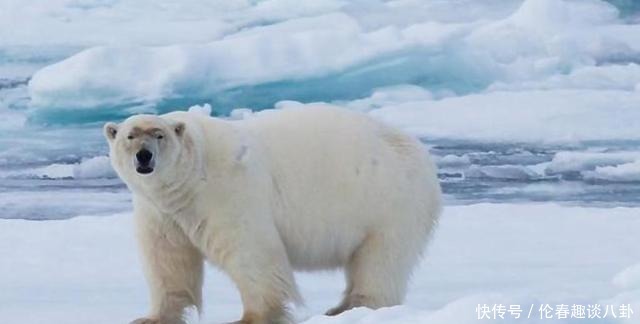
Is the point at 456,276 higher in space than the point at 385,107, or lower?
lower

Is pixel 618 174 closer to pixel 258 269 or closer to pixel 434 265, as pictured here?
pixel 434 265

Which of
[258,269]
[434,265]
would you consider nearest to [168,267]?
[258,269]

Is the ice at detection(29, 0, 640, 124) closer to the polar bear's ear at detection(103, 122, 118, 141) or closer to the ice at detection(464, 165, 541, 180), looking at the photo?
the ice at detection(464, 165, 541, 180)

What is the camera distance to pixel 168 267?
4.52 meters

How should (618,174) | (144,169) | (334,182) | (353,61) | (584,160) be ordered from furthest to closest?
(353,61), (584,160), (618,174), (334,182), (144,169)

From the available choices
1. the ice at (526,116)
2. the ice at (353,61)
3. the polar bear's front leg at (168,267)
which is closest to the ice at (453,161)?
the ice at (526,116)

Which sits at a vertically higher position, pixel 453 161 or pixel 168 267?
pixel 453 161

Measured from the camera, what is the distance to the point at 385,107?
8.80m

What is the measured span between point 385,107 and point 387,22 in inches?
29.0

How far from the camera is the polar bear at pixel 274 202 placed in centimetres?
435

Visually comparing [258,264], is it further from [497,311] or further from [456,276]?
[456,276]

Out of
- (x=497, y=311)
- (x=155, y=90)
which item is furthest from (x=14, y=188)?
(x=497, y=311)

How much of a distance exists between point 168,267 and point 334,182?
1.93 feet

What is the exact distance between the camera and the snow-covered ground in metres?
5.36
